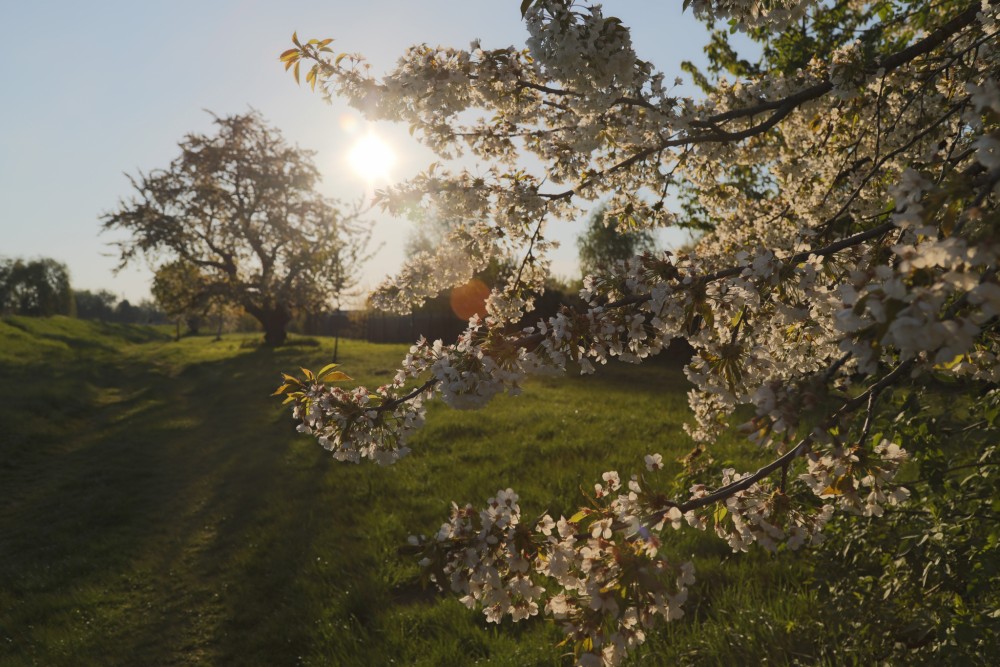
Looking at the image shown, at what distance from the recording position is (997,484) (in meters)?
3.04

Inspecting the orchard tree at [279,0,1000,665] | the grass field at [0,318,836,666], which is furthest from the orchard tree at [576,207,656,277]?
the orchard tree at [279,0,1000,665]

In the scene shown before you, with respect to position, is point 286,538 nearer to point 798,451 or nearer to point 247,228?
point 798,451

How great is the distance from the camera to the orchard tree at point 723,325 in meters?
1.87

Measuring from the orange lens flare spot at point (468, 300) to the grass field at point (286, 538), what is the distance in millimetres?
11542

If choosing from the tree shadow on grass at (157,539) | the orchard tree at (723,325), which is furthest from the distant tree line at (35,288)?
the orchard tree at (723,325)

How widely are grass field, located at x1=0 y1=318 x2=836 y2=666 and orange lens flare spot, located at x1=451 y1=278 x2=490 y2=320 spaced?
37.9ft

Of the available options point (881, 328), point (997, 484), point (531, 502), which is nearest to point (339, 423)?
point (881, 328)

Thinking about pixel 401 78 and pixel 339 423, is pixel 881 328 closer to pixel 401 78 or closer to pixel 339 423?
pixel 339 423

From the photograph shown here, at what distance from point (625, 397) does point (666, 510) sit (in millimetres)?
11917

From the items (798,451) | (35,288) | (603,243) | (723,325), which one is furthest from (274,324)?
(35,288)

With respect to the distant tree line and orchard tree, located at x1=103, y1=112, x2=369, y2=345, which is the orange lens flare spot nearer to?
orchard tree, located at x1=103, y1=112, x2=369, y2=345

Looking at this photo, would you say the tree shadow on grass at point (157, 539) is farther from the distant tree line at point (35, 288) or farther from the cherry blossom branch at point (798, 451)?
the distant tree line at point (35, 288)

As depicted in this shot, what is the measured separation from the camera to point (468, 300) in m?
26.9

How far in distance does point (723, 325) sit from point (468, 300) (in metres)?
23.8
